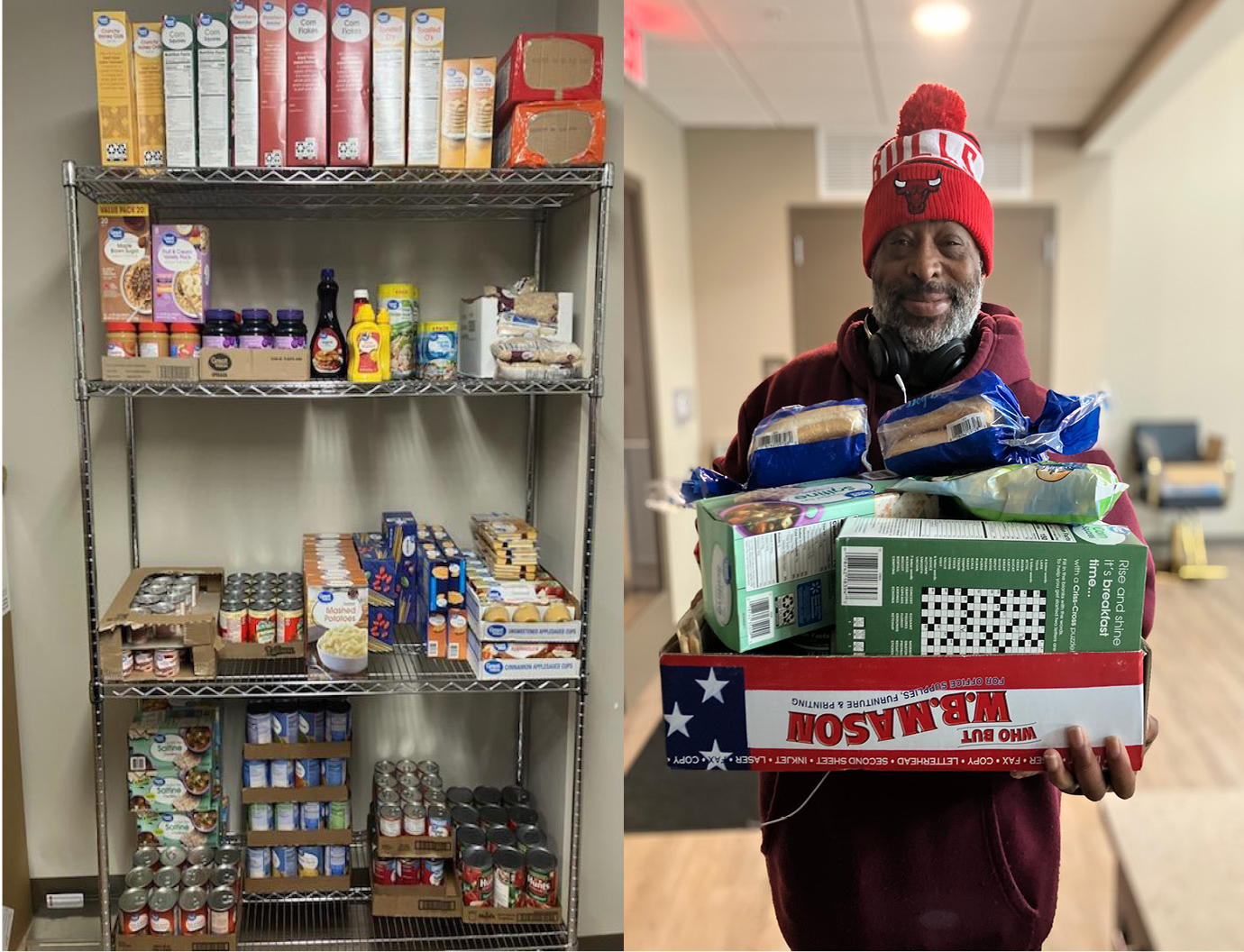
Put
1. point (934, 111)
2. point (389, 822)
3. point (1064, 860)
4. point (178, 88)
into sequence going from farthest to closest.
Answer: point (1064, 860) < point (389, 822) < point (178, 88) < point (934, 111)

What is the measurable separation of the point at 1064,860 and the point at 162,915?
246 cm

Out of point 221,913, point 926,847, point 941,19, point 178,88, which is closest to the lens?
point 926,847

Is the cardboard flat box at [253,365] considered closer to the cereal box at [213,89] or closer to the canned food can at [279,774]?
the cereal box at [213,89]

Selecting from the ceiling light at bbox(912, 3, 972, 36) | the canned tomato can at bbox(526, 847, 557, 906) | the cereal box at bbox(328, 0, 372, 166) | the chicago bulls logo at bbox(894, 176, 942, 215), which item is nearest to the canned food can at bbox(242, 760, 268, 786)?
the canned tomato can at bbox(526, 847, 557, 906)

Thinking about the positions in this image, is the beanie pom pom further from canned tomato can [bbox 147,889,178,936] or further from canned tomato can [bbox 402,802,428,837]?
canned tomato can [bbox 147,889,178,936]

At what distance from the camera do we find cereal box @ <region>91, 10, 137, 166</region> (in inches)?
81.1

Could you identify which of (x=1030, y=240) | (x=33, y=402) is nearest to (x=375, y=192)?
(x=33, y=402)

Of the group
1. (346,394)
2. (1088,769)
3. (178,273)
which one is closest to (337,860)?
(346,394)

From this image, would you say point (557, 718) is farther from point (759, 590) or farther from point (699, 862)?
→ point (759, 590)

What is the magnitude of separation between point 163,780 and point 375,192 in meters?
1.34

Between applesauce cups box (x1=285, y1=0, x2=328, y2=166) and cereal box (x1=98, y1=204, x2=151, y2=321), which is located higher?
applesauce cups box (x1=285, y1=0, x2=328, y2=166)

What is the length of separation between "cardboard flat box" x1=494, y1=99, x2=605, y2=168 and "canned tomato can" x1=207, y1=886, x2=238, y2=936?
1576mm

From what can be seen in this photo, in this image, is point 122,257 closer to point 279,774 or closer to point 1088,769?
point 279,774

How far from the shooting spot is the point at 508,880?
235cm
